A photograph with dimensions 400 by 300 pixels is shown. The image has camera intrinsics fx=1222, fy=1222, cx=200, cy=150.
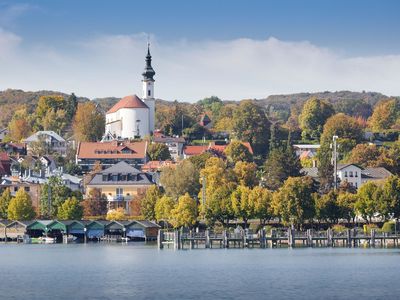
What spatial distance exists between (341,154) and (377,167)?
22.5 meters

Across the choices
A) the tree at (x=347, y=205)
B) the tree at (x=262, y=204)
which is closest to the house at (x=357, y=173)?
the tree at (x=262, y=204)

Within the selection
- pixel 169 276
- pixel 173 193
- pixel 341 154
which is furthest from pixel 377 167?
pixel 169 276

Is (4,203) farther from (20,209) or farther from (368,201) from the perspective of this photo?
(368,201)

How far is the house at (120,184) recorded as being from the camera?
A: 554 ft

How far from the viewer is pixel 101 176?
569ft

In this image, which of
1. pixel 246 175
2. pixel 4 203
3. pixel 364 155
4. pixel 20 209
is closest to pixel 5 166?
pixel 4 203

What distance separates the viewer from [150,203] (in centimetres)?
15050

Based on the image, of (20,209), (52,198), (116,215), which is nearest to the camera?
(20,209)

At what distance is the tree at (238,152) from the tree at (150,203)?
39.6 meters

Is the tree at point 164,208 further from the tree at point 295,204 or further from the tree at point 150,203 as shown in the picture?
the tree at point 295,204

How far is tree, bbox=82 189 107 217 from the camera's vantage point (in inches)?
6348

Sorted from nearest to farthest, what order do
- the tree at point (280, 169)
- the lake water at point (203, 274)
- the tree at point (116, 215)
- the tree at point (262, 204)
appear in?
the lake water at point (203, 274) < the tree at point (262, 204) < the tree at point (116, 215) < the tree at point (280, 169)

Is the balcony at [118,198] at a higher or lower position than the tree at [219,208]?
higher

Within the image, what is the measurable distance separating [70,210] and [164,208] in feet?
44.4
